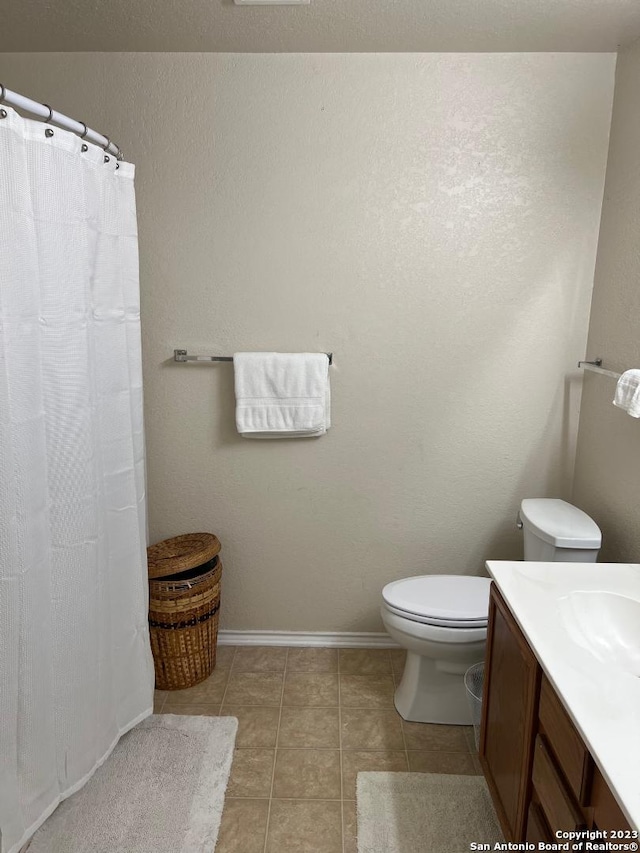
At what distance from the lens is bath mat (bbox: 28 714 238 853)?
1.76 meters

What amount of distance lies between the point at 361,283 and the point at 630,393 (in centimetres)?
105

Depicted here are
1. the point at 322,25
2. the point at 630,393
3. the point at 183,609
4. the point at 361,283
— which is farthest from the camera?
the point at 361,283

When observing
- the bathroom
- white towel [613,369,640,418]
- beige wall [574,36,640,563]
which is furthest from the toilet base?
white towel [613,369,640,418]

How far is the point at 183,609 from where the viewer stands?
235 cm

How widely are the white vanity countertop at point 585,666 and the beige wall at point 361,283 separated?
0.89 m

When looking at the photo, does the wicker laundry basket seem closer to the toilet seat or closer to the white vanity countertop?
the toilet seat

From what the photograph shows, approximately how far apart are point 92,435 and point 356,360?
43.2 inches

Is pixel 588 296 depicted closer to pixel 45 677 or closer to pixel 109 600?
pixel 109 600

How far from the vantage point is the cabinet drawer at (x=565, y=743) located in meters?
1.12

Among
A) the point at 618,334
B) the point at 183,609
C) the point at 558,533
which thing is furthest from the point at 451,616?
the point at 618,334

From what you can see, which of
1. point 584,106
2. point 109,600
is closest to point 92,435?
point 109,600

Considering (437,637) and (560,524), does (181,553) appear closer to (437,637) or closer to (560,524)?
(437,637)

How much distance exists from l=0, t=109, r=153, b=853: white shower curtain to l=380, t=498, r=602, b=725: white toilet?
0.91 meters

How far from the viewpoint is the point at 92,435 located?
178 centimetres
